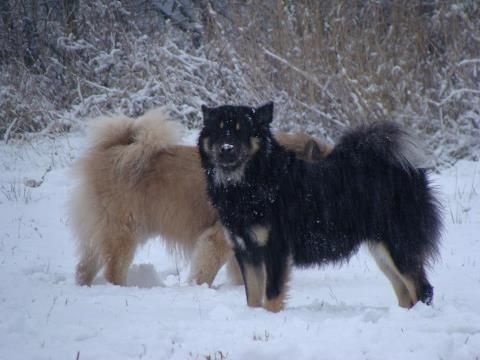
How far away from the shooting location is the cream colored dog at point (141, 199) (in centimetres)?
650

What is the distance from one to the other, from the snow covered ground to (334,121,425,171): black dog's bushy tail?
3.86 ft

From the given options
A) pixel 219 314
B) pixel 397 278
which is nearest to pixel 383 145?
pixel 397 278

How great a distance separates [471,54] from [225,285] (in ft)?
24.3

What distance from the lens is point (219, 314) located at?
4.57m

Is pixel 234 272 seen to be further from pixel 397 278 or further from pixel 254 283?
pixel 397 278

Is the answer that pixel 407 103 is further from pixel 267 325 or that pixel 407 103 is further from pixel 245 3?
pixel 267 325

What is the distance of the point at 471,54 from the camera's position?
38.3 ft

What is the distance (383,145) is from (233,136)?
1.22 m

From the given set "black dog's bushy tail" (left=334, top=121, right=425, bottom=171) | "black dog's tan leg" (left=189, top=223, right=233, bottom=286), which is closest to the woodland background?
"black dog's tan leg" (left=189, top=223, right=233, bottom=286)

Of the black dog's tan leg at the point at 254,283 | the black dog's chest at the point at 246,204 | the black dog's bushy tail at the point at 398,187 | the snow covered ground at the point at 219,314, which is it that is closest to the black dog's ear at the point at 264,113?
the black dog's chest at the point at 246,204

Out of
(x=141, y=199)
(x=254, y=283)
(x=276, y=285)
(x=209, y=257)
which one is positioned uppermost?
(x=276, y=285)

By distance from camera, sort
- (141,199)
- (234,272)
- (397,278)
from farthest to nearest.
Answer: (234,272), (141,199), (397,278)

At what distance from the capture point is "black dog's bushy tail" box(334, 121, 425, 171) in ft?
16.6

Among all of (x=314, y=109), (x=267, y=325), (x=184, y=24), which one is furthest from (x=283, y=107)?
(x=267, y=325)
